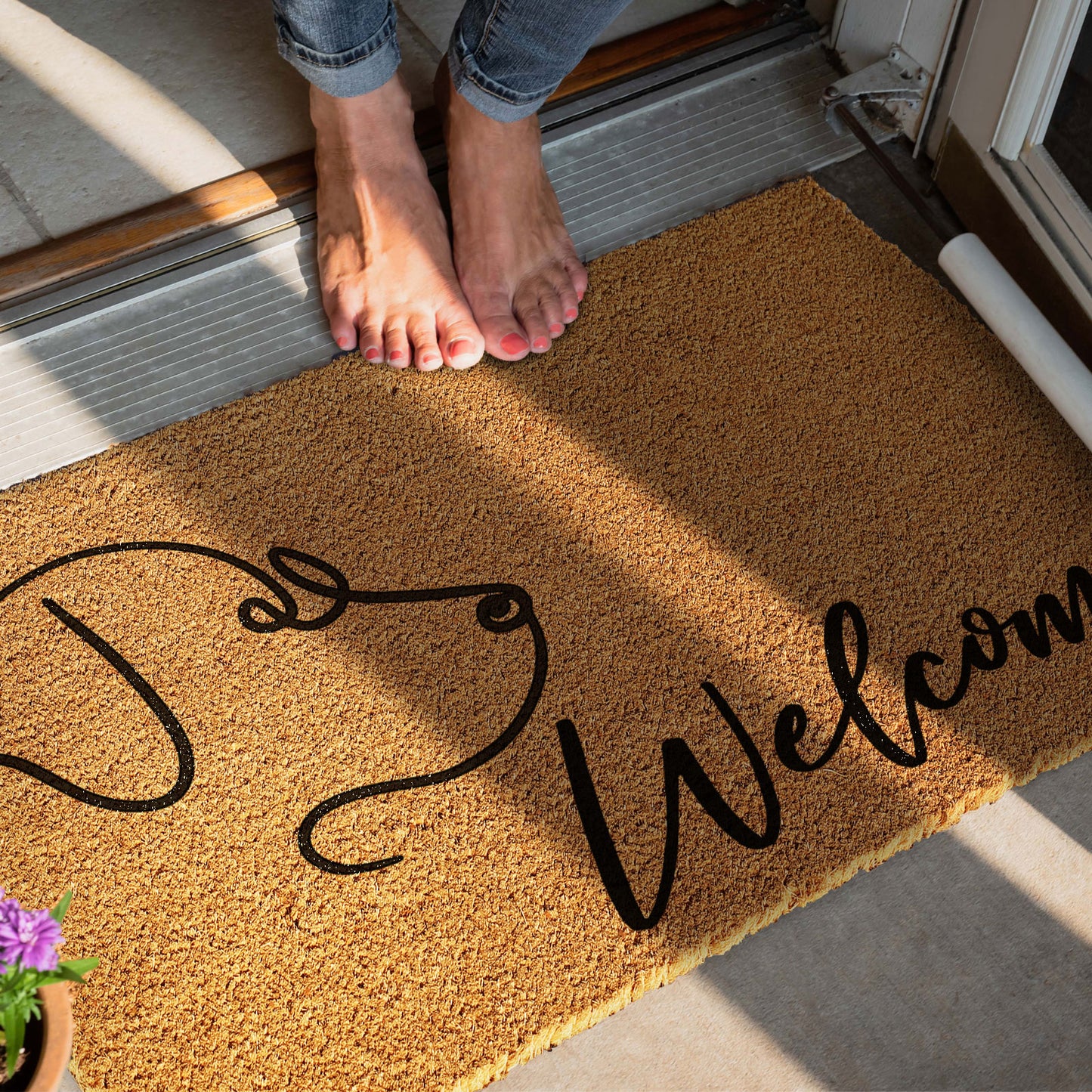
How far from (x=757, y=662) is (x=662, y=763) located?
0.14 meters

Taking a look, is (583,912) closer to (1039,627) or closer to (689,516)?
(689,516)

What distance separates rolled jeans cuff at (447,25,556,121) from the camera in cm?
111

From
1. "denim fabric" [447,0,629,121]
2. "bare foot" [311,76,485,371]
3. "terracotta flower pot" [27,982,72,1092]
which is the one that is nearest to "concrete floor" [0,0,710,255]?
"bare foot" [311,76,485,371]

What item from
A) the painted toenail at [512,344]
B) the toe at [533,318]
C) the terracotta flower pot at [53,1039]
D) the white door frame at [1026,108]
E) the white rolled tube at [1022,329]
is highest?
the white door frame at [1026,108]

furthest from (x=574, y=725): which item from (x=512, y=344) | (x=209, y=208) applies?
(x=209, y=208)

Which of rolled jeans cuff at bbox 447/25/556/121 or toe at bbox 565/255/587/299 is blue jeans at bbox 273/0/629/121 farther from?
toe at bbox 565/255/587/299

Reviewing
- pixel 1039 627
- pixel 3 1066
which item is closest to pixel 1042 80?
pixel 1039 627

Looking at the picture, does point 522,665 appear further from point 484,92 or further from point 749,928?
point 484,92

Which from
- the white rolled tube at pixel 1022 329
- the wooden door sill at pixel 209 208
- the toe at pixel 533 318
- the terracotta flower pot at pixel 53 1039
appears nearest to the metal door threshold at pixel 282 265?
the wooden door sill at pixel 209 208

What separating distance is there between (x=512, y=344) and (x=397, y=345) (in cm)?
13

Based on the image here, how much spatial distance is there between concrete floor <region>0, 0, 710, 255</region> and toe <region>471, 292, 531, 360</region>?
36 centimetres

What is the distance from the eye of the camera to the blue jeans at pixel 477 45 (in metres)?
1.04

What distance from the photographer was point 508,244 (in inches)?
48.1

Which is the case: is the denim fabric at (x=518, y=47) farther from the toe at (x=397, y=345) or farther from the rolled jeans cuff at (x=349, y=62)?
the toe at (x=397, y=345)
